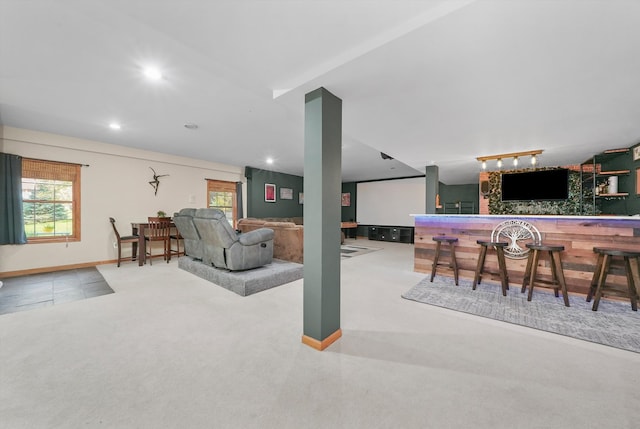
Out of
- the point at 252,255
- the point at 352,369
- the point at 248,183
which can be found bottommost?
the point at 352,369

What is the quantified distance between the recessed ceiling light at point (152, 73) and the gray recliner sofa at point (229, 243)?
1.68m

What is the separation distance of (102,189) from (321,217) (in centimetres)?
516

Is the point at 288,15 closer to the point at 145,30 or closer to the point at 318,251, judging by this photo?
the point at 145,30

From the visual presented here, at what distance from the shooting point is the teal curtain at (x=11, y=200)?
3732mm

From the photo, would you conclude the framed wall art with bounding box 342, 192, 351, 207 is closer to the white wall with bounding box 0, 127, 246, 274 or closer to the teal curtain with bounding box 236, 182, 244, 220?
the teal curtain with bounding box 236, 182, 244, 220

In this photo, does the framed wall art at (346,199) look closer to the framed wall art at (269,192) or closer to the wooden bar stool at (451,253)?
the framed wall art at (269,192)

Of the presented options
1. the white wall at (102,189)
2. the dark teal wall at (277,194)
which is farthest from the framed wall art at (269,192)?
the white wall at (102,189)

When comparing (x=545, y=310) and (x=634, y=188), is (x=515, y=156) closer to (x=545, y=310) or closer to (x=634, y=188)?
Result: (x=634, y=188)

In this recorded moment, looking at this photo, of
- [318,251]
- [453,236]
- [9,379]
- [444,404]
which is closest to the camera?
[444,404]

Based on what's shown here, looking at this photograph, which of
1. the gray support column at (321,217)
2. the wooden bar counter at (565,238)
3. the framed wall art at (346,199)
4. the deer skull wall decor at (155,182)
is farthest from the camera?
the framed wall art at (346,199)

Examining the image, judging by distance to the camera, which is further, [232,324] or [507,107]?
[507,107]

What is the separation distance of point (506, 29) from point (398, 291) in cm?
283

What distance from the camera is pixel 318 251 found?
1950mm

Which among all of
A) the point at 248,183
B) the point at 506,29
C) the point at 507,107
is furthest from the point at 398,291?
the point at 248,183
